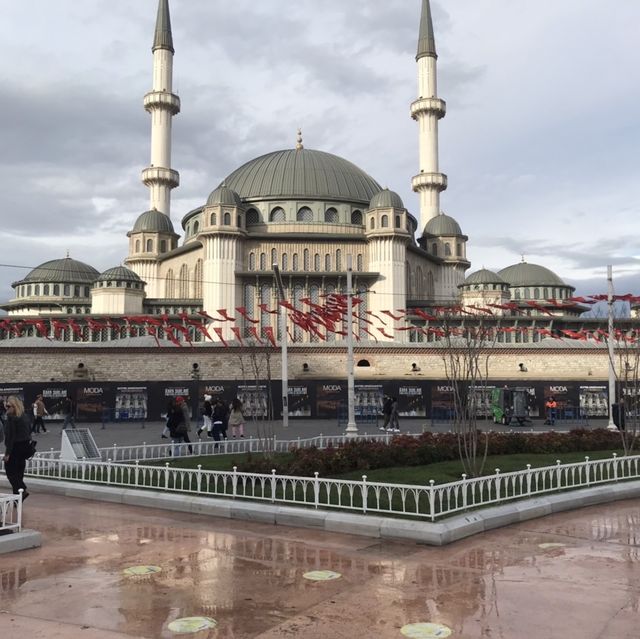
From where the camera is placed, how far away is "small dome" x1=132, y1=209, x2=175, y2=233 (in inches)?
2391

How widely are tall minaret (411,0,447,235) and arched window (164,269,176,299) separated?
79.3 feet

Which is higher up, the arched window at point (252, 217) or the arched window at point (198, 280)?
the arched window at point (252, 217)

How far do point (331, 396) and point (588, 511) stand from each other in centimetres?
2079

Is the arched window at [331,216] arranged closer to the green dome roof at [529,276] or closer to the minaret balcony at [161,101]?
the minaret balcony at [161,101]

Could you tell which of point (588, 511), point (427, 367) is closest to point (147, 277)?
point (427, 367)

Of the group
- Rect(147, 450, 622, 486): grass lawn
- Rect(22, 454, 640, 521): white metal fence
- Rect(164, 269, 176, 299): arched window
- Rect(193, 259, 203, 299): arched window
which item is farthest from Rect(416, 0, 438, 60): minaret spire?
Rect(22, 454, 640, 521): white metal fence

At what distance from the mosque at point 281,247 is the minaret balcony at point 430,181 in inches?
4.0

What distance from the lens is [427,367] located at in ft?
119

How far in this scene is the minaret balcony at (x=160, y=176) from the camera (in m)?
60.0

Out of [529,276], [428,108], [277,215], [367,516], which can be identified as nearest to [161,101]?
[277,215]

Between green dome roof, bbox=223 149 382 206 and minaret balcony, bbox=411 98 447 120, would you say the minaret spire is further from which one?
green dome roof, bbox=223 149 382 206

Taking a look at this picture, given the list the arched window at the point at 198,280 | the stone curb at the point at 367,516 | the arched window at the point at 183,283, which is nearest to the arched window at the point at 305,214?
the arched window at the point at 198,280

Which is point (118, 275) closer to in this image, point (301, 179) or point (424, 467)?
point (301, 179)

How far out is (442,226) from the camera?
6066 cm
